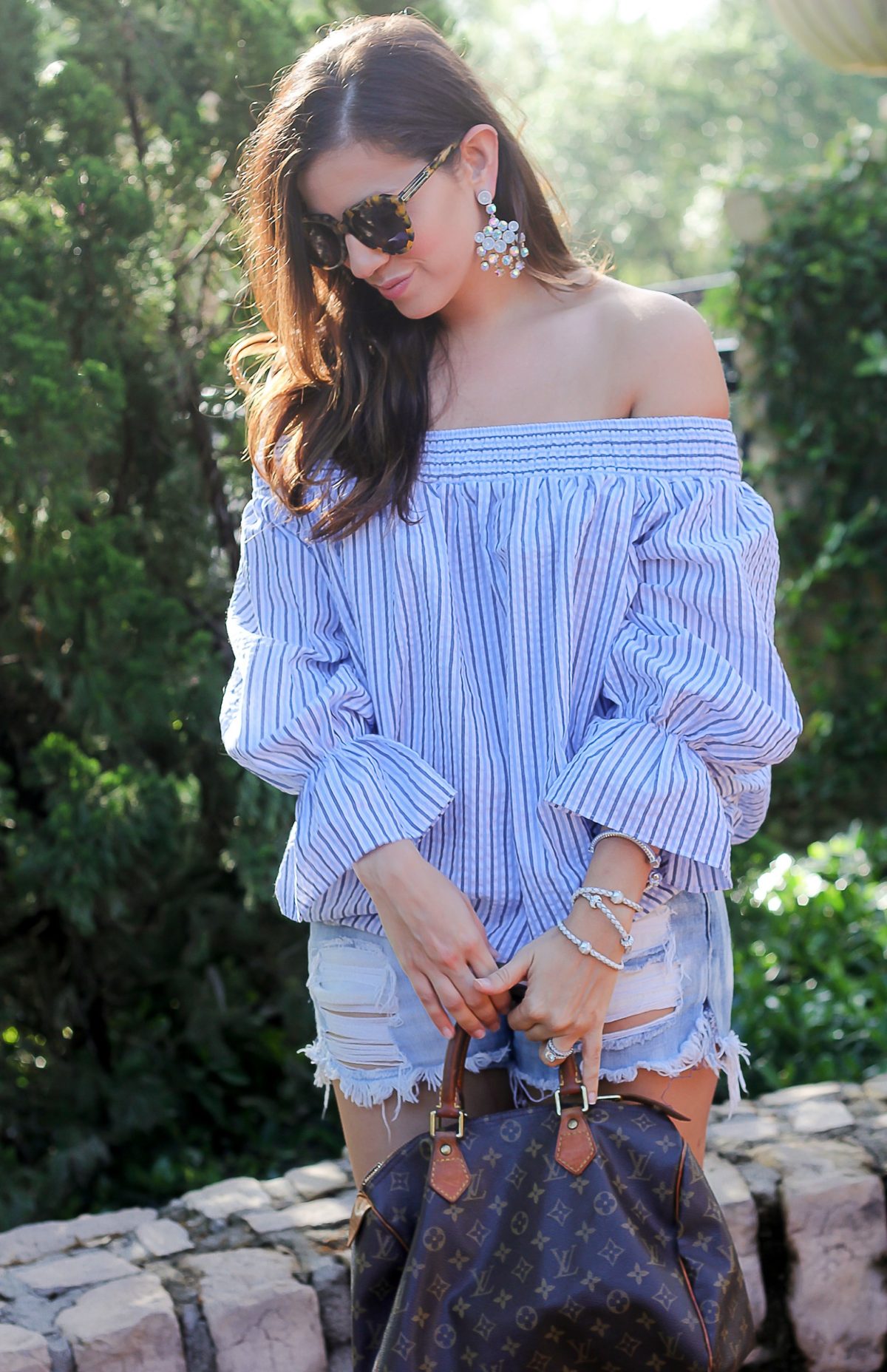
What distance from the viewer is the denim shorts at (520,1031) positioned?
5.04 ft

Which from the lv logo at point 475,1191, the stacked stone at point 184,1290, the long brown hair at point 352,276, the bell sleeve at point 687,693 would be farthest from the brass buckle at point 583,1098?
the stacked stone at point 184,1290

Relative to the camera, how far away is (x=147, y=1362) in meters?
1.95

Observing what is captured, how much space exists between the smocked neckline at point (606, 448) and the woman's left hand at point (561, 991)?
0.52 meters

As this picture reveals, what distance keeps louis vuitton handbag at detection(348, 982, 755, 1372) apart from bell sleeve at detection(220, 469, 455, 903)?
1.05 ft

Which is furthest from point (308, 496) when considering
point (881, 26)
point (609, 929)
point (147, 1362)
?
point (881, 26)

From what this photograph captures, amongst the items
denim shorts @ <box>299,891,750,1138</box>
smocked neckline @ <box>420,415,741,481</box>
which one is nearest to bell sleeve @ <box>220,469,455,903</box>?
denim shorts @ <box>299,891,750,1138</box>

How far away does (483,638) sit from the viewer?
160 centimetres

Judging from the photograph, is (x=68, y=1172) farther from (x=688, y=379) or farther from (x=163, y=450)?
(x=688, y=379)

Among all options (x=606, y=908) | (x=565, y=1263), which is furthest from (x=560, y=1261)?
(x=606, y=908)

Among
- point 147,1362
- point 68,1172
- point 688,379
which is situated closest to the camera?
point 688,379

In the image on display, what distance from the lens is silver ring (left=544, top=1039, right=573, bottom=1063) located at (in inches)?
56.4

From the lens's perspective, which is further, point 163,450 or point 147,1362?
point 163,450

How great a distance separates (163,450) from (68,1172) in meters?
1.56

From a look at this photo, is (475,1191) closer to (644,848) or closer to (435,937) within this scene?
(435,937)
